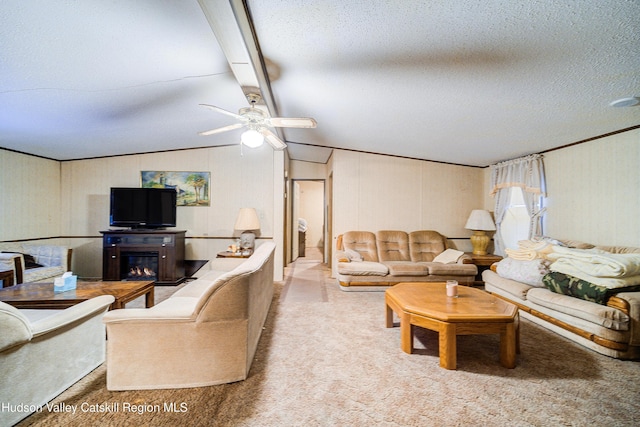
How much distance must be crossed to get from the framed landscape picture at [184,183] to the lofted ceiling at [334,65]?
1337 millimetres

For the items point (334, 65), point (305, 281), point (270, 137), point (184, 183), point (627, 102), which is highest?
point (334, 65)

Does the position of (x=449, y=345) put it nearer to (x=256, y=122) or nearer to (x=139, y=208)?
(x=256, y=122)

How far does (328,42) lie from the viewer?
197 cm

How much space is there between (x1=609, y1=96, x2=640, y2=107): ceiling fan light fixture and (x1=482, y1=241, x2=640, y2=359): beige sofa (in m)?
1.44

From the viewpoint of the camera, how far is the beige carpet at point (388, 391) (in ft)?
5.05

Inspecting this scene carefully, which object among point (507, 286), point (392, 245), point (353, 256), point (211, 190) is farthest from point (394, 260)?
point (211, 190)

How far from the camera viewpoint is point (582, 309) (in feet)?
7.85

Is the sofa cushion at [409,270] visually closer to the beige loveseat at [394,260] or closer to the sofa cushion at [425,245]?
the beige loveseat at [394,260]

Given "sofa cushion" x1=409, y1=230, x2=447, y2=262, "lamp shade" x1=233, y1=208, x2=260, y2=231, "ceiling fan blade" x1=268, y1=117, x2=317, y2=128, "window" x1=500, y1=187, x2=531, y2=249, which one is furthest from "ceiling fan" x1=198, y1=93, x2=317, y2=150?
"window" x1=500, y1=187, x2=531, y2=249

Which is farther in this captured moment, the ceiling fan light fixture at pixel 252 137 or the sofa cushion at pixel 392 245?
the sofa cushion at pixel 392 245

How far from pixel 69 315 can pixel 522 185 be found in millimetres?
5422

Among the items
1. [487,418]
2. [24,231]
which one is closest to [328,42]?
[487,418]

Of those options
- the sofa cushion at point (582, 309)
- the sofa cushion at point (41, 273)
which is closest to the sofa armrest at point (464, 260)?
the sofa cushion at point (582, 309)

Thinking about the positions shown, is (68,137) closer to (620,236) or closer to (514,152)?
(514,152)
